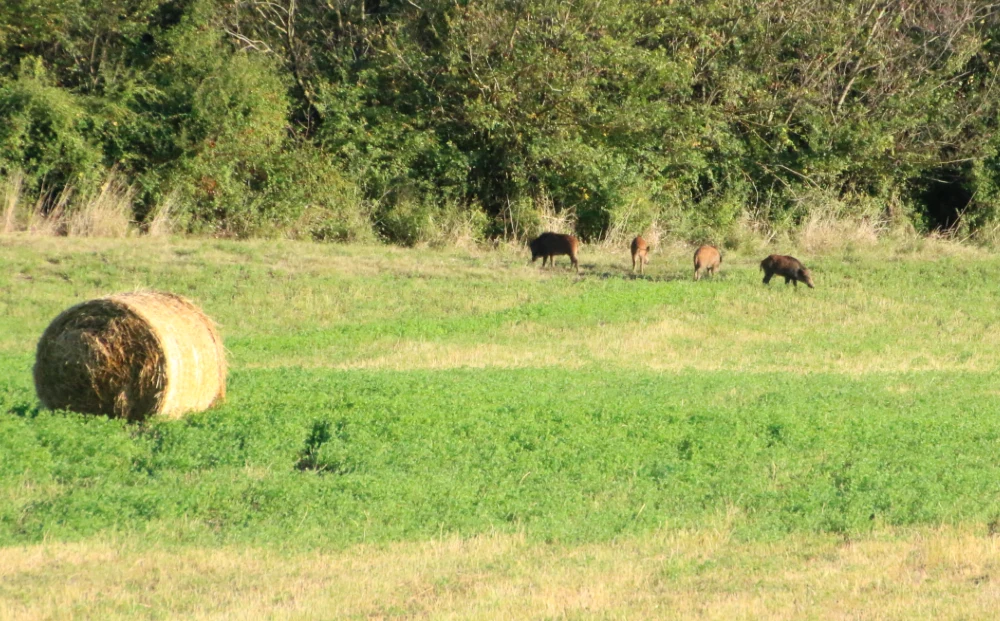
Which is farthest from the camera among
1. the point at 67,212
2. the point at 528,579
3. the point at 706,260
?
the point at 67,212

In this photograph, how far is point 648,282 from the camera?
2427cm

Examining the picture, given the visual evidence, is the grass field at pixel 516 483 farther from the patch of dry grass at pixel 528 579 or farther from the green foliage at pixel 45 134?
the green foliage at pixel 45 134

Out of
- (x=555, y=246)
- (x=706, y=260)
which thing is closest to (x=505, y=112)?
(x=555, y=246)

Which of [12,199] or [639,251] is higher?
[12,199]

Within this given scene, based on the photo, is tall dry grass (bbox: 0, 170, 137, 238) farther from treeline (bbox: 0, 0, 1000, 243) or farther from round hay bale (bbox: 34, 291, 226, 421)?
round hay bale (bbox: 34, 291, 226, 421)

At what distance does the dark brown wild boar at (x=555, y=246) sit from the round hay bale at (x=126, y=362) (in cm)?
1366

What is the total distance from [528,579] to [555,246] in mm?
17977

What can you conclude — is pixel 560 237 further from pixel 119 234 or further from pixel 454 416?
pixel 454 416

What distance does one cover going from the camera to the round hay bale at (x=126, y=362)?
475 inches

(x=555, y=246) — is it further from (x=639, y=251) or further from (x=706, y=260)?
(x=706, y=260)

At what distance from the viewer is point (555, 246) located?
83.8 feet

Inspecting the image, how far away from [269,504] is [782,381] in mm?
8164

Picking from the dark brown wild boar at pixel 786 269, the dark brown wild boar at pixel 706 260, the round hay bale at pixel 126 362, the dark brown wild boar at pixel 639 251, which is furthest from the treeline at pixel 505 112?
the round hay bale at pixel 126 362

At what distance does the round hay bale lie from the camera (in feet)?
39.5
